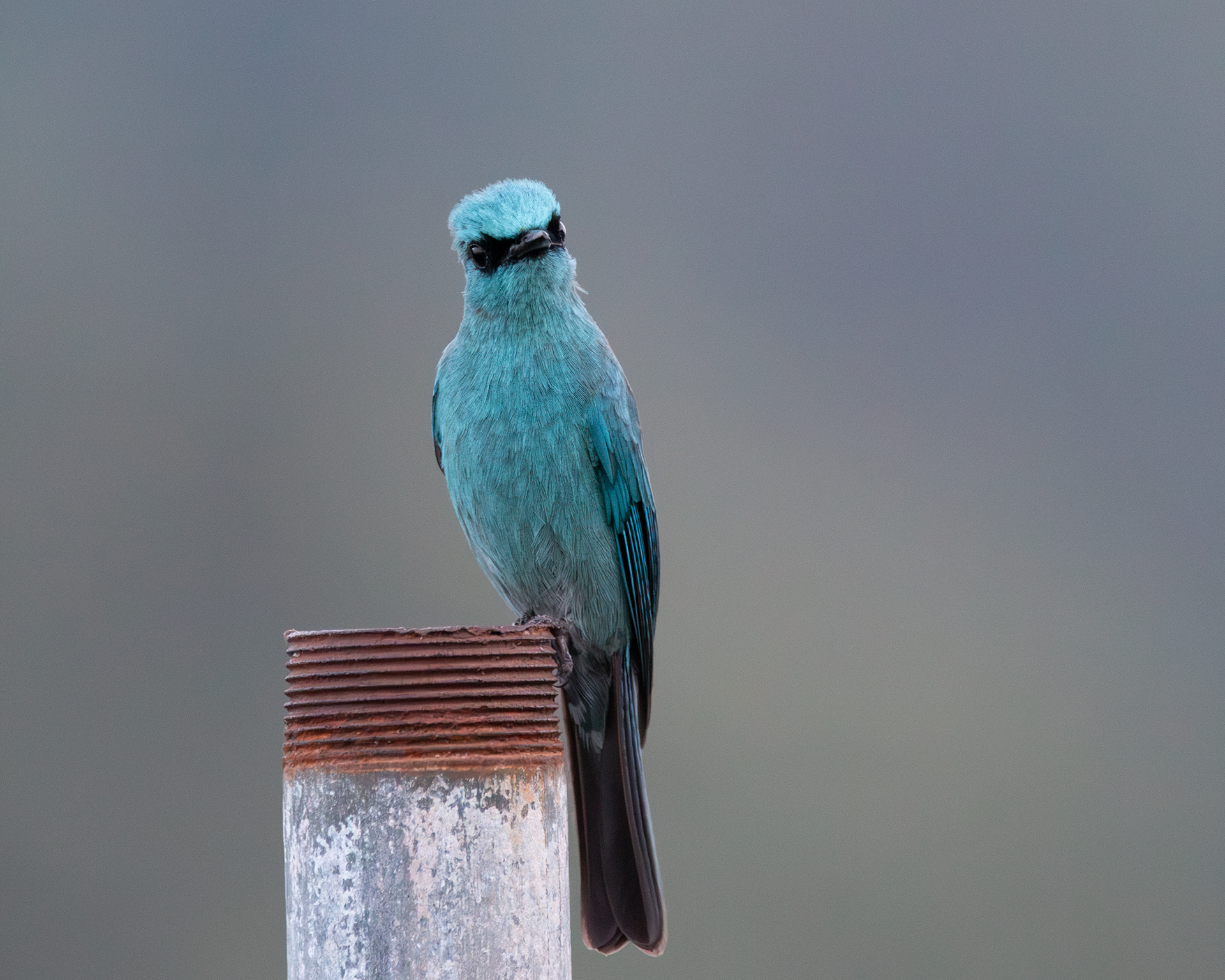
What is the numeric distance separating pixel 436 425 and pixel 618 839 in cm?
189

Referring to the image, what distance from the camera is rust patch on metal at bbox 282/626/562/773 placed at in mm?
3018

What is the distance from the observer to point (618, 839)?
5.30 meters

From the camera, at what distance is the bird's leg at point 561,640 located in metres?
5.29

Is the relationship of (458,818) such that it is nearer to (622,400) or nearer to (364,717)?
(364,717)

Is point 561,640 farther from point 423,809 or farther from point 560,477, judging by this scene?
point 423,809

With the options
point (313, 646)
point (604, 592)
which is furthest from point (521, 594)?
point (313, 646)

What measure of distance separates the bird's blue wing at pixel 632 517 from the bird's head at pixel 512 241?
530 mm

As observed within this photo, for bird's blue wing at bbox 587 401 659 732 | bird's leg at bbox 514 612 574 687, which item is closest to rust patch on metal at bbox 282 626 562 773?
bird's leg at bbox 514 612 574 687

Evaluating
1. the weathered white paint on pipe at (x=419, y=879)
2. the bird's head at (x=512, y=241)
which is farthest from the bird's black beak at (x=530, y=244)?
the weathered white paint on pipe at (x=419, y=879)

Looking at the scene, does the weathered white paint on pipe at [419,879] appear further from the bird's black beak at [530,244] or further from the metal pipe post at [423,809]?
the bird's black beak at [530,244]

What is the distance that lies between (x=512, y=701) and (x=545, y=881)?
39cm

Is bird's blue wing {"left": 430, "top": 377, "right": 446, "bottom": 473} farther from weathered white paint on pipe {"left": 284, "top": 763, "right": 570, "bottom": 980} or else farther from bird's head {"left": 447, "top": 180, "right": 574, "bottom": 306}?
weathered white paint on pipe {"left": 284, "top": 763, "right": 570, "bottom": 980}

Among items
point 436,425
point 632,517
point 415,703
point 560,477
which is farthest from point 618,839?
point 415,703

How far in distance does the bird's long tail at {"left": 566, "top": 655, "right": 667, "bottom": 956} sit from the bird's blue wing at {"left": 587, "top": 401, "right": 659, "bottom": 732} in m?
0.11
